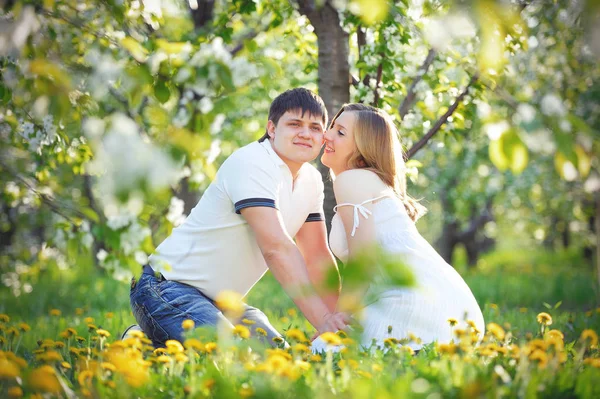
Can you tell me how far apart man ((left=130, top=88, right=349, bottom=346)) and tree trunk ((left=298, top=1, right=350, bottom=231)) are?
3.00 ft

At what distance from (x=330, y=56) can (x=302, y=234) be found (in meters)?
1.38

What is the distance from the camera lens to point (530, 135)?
4.43 ft

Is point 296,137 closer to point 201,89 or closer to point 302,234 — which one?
point 302,234

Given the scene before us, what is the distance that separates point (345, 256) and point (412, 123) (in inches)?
55.1

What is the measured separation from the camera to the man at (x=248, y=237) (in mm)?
2879

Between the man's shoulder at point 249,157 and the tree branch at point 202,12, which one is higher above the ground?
the tree branch at point 202,12

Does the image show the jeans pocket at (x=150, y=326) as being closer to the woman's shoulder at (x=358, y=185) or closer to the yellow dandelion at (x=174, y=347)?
the yellow dandelion at (x=174, y=347)

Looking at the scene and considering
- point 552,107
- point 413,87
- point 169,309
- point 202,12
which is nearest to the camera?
point 552,107

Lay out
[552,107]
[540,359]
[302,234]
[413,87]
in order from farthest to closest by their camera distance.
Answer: [413,87] < [302,234] < [540,359] < [552,107]

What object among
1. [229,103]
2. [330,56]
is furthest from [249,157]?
[330,56]

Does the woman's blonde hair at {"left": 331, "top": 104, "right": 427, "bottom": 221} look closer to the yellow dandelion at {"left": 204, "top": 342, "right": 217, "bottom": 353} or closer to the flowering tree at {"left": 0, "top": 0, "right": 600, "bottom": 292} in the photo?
the flowering tree at {"left": 0, "top": 0, "right": 600, "bottom": 292}

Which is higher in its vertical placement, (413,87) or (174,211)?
(413,87)

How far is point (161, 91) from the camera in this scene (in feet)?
6.42

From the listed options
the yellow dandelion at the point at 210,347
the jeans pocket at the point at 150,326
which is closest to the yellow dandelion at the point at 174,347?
the yellow dandelion at the point at 210,347
